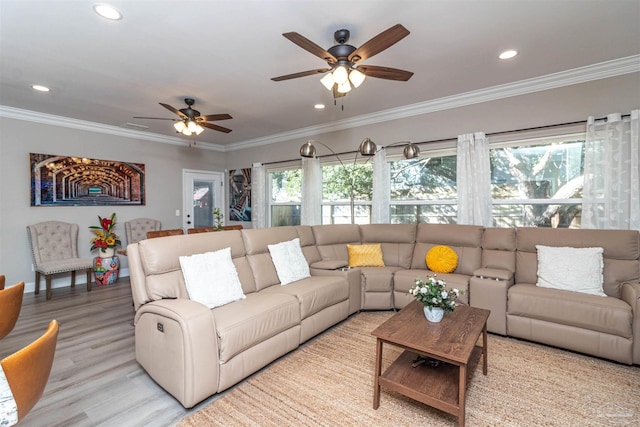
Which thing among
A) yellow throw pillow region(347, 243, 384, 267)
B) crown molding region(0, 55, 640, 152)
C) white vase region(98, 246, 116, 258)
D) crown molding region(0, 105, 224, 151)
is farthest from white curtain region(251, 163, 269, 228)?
yellow throw pillow region(347, 243, 384, 267)

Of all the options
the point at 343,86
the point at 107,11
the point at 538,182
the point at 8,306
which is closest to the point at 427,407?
the point at 343,86

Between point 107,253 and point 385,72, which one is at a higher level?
point 385,72

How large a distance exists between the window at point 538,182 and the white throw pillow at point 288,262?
2.61 m

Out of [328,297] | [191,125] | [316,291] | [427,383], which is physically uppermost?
[191,125]

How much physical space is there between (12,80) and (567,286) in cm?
633

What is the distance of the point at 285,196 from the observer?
6234mm

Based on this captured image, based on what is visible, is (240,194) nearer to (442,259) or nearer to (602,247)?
(442,259)

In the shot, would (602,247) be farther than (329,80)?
Yes

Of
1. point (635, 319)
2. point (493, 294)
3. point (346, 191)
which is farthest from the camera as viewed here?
point (346, 191)

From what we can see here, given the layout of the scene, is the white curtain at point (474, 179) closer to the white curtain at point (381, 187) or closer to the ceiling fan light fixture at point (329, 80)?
the white curtain at point (381, 187)

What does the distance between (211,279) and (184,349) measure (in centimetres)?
69

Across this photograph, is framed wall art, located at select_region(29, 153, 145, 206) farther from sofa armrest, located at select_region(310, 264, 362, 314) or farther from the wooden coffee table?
the wooden coffee table

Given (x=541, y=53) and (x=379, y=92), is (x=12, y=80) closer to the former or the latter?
(x=379, y=92)

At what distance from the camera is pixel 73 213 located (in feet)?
16.4
